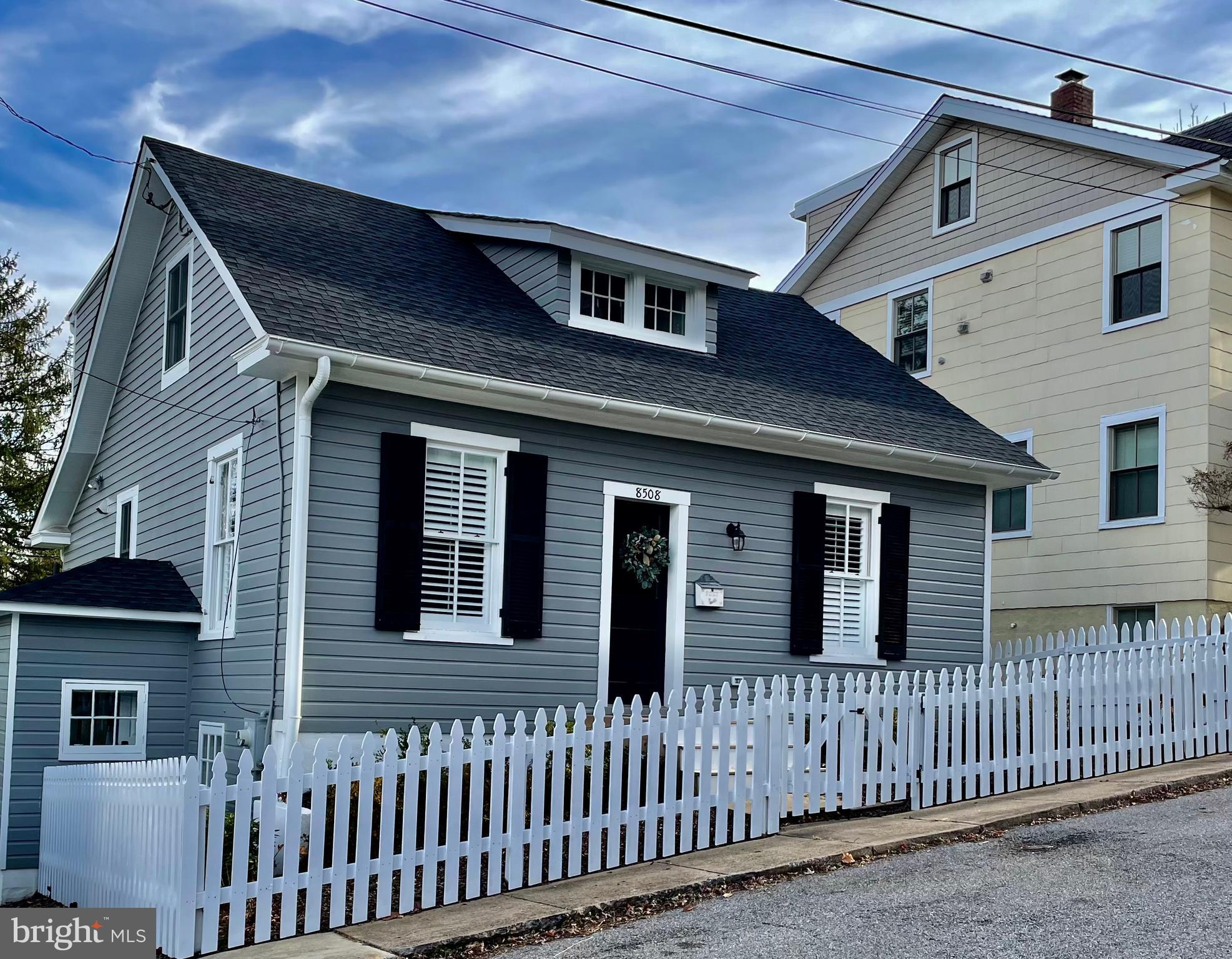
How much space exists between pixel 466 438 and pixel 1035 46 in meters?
6.55

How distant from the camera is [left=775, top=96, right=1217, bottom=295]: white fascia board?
16.7 m

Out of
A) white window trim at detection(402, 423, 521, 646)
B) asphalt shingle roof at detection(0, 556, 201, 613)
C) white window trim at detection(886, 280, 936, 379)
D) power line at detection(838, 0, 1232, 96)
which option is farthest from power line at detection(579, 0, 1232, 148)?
white window trim at detection(886, 280, 936, 379)

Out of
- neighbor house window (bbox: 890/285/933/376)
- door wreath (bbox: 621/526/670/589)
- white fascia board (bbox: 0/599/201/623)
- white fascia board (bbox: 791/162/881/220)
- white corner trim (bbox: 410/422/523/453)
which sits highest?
white fascia board (bbox: 791/162/881/220)

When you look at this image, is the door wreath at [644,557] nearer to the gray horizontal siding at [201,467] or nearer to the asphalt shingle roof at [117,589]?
the gray horizontal siding at [201,467]

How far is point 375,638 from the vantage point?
10836 millimetres

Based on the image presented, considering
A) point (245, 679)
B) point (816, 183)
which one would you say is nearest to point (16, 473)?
point (816, 183)

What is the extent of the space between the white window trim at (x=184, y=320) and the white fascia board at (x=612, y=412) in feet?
10.6

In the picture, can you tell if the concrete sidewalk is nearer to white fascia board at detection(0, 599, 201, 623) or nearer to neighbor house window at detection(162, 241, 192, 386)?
white fascia board at detection(0, 599, 201, 623)

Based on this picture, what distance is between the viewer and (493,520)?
11.6 m

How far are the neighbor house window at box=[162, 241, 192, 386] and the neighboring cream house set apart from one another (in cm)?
1014

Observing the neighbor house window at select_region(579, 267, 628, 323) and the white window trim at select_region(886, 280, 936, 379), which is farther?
the white window trim at select_region(886, 280, 936, 379)

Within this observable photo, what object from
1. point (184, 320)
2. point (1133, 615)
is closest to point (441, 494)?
point (184, 320)

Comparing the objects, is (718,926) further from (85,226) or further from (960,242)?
(85,226)

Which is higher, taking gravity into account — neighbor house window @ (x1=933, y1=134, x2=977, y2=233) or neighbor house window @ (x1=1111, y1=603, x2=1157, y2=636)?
neighbor house window @ (x1=933, y1=134, x2=977, y2=233)
